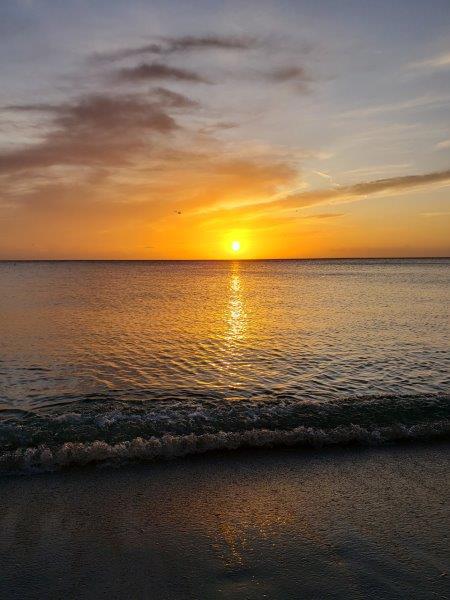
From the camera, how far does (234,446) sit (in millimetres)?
10914

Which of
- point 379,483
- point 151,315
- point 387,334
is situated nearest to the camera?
point 379,483

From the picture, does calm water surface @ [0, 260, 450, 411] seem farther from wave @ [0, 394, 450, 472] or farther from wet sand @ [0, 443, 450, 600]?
wet sand @ [0, 443, 450, 600]

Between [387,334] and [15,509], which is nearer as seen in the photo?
[15,509]

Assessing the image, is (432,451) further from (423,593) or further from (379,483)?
(423,593)

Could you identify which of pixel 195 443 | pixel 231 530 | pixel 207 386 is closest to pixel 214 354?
pixel 207 386

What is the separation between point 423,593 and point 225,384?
37.6 feet

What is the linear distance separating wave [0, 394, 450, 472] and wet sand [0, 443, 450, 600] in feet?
2.12

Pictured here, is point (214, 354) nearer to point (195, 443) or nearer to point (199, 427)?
point (199, 427)

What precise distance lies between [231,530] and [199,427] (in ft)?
15.7

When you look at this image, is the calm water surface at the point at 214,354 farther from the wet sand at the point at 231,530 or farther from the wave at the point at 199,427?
the wet sand at the point at 231,530

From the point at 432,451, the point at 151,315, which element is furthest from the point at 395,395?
the point at 151,315

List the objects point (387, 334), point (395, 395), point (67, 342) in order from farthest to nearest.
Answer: point (387, 334) → point (67, 342) → point (395, 395)

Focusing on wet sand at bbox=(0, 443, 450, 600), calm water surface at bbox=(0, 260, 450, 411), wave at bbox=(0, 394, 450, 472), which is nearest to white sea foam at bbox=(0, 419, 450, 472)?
wave at bbox=(0, 394, 450, 472)

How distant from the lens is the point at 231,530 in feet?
24.2
